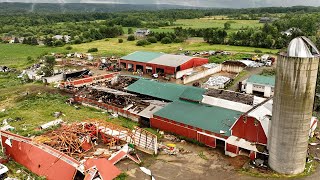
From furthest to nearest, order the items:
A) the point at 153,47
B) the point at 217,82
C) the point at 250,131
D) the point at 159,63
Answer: the point at 153,47 → the point at 159,63 → the point at 217,82 → the point at 250,131

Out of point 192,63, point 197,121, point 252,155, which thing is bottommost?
point 252,155

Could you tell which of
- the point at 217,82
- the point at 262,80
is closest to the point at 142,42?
the point at 217,82

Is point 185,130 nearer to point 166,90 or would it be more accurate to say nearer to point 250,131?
point 250,131

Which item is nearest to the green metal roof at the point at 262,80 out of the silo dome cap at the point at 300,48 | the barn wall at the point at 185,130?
the barn wall at the point at 185,130

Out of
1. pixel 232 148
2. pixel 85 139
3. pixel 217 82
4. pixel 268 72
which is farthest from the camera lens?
pixel 268 72

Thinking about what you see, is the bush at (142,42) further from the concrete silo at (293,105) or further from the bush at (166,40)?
the concrete silo at (293,105)

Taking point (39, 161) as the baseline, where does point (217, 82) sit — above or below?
above

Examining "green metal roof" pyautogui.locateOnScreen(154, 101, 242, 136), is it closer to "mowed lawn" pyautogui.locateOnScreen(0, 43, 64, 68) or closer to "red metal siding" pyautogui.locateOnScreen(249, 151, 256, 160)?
"red metal siding" pyautogui.locateOnScreen(249, 151, 256, 160)

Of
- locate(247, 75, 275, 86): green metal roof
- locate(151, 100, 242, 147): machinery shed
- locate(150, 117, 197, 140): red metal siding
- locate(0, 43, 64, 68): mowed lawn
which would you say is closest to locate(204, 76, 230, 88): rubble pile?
locate(247, 75, 275, 86): green metal roof

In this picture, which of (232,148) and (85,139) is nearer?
(232,148)
